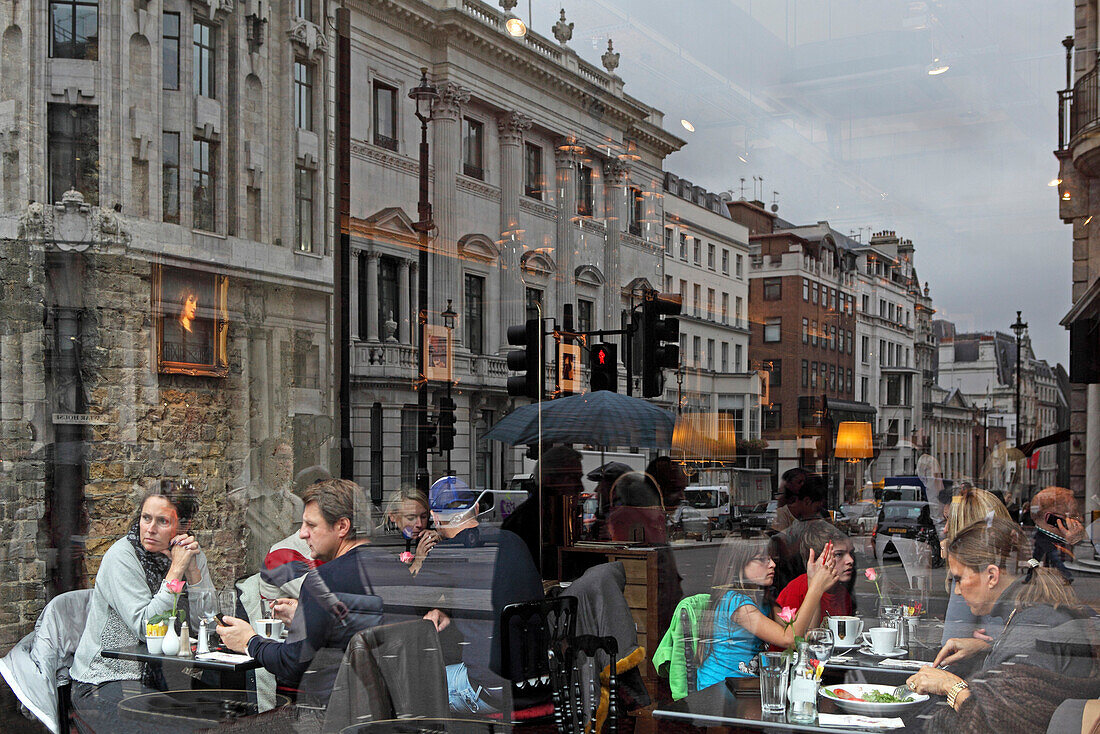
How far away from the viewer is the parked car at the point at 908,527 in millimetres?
5082

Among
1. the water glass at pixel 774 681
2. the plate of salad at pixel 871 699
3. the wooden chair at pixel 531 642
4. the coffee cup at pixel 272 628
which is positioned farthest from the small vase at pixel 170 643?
the plate of salad at pixel 871 699

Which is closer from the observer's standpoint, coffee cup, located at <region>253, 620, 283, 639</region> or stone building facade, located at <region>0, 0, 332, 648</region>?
coffee cup, located at <region>253, 620, 283, 639</region>

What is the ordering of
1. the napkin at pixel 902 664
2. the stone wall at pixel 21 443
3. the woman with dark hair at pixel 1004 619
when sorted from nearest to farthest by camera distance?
the woman with dark hair at pixel 1004 619 < the napkin at pixel 902 664 < the stone wall at pixel 21 443

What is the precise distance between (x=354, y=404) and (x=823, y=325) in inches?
109

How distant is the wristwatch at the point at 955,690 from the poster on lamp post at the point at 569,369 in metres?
3.37

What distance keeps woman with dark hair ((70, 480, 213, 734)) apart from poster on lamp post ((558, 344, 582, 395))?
91.7 inches

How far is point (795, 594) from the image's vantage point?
324 cm

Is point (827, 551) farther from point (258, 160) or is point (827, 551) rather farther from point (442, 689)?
point (258, 160)

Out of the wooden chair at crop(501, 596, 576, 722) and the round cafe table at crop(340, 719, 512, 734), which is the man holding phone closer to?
the wooden chair at crop(501, 596, 576, 722)

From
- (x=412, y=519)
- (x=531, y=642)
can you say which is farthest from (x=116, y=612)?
(x=412, y=519)

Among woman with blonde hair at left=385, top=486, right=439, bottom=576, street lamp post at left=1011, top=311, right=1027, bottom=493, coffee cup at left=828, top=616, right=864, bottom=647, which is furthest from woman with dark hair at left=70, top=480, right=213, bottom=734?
street lamp post at left=1011, top=311, right=1027, bottom=493

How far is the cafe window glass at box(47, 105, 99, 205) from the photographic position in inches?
187

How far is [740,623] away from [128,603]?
2.03 metres

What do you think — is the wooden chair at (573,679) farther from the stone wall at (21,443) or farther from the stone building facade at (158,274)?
the stone wall at (21,443)
